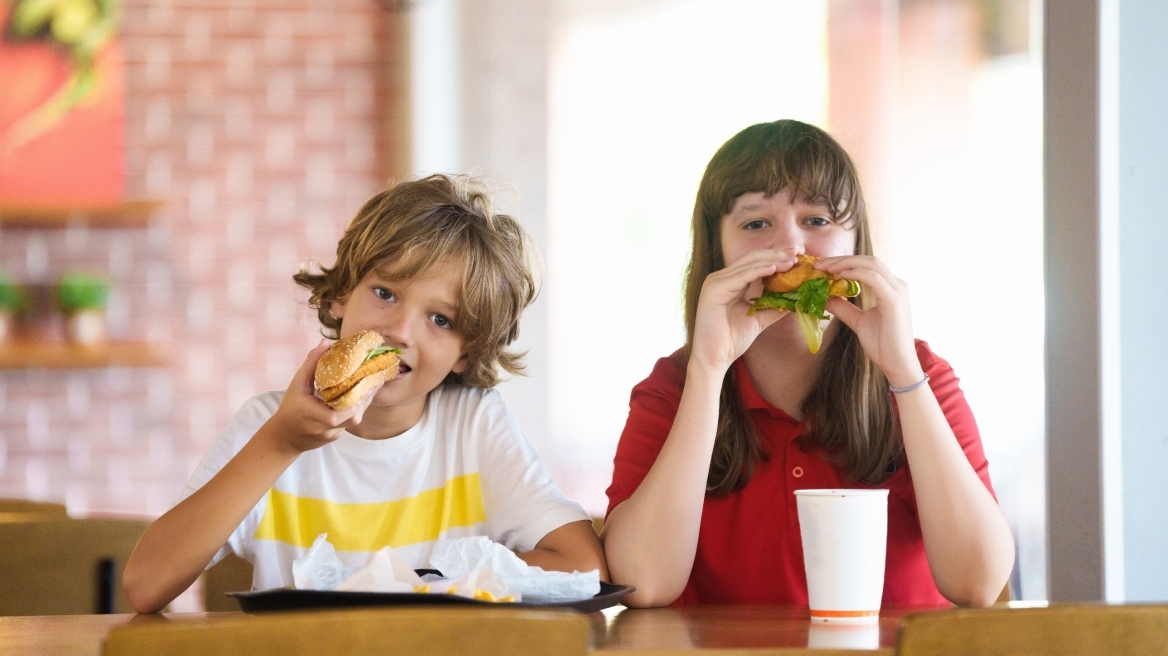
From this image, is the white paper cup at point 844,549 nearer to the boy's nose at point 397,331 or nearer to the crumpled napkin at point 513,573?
the crumpled napkin at point 513,573

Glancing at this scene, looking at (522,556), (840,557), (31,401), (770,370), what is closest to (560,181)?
(31,401)

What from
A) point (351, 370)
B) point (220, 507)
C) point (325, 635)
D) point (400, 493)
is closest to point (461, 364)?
point (400, 493)

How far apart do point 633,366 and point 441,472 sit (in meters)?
2.45

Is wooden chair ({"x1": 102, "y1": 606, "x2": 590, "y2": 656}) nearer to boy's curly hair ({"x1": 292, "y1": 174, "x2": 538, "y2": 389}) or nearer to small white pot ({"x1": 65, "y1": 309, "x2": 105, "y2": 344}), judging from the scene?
boy's curly hair ({"x1": 292, "y1": 174, "x2": 538, "y2": 389})

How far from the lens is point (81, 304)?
3.91 meters

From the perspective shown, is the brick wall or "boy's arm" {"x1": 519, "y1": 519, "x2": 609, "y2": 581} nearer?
"boy's arm" {"x1": 519, "y1": 519, "x2": 609, "y2": 581}

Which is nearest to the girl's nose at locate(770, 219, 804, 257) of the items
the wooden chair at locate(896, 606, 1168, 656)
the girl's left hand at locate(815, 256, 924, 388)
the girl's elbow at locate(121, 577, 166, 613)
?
the girl's left hand at locate(815, 256, 924, 388)

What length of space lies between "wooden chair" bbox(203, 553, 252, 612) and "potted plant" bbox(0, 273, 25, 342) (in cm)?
250

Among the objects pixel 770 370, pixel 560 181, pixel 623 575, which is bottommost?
pixel 623 575

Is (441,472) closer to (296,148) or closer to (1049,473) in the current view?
(1049,473)

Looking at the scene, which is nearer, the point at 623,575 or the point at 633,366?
the point at 623,575

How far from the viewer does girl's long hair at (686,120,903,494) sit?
1.64 metres

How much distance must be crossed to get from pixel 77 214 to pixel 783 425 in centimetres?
310

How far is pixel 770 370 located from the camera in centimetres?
178
